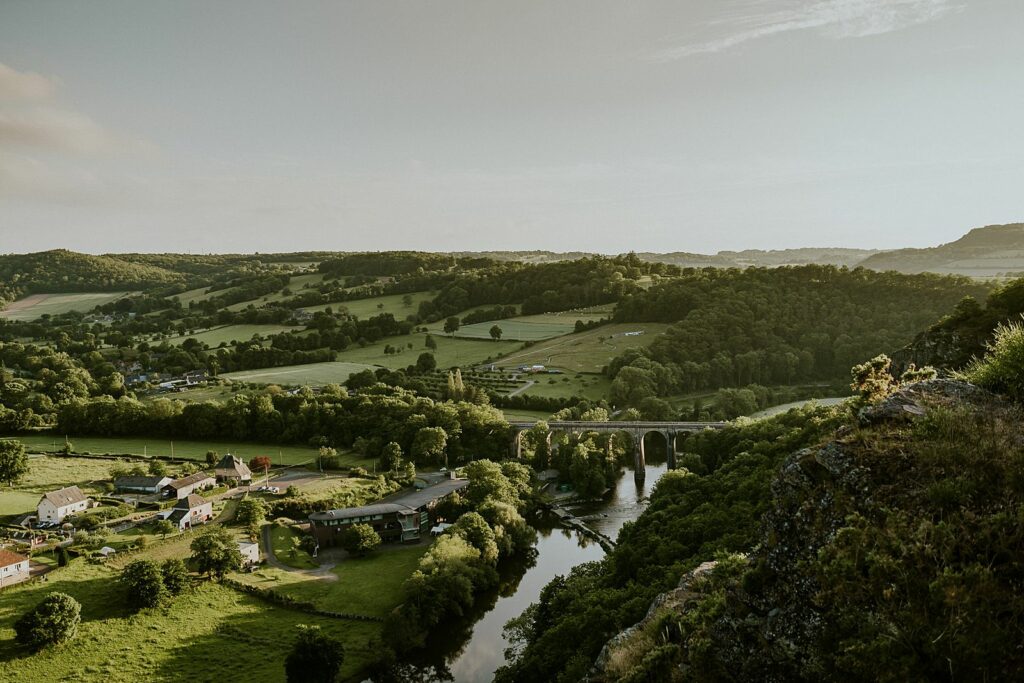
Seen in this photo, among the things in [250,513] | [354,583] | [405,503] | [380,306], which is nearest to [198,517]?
[250,513]

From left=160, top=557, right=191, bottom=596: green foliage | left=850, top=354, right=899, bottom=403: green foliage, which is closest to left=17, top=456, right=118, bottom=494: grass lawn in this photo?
left=160, top=557, right=191, bottom=596: green foliage

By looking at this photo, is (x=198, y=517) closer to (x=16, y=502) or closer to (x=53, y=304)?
(x=16, y=502)

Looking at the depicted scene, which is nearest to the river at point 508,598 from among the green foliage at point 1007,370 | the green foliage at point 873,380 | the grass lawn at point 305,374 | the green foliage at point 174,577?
the green foliage at point 174,577

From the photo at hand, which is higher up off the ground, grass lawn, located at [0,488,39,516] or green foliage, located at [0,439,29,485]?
green foliage, located at [0,439,29,485]

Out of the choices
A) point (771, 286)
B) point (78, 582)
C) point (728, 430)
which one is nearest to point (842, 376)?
point (771, 286)

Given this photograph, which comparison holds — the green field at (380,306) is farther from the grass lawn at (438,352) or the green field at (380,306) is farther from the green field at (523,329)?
the green field at (523,329)

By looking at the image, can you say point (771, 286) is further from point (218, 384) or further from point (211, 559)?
point (211, 559)

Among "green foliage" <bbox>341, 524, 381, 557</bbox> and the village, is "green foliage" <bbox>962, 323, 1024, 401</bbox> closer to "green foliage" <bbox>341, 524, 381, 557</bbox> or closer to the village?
"green foliage" <bbox>341, 524, 381, 557</bbox>
